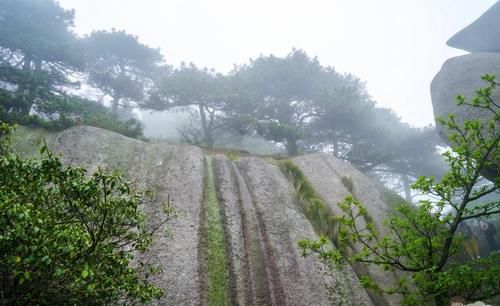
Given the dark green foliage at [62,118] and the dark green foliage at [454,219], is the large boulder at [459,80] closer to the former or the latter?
the dark green foliage at [454,219]

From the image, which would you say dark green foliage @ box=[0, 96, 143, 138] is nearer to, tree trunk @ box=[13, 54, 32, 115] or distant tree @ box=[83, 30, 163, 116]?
tree trunk @ box=[13, 54, 32, 115]

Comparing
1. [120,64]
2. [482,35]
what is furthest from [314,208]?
[120,64]

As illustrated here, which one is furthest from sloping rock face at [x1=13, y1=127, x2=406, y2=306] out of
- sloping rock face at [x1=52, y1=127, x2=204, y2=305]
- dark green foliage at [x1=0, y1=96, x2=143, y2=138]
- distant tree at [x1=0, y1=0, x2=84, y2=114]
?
distant tree at [x1=0, y1=0, x2=84, y2=114]

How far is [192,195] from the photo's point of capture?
12.4m

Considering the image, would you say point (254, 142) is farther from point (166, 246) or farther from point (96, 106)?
point (166, 246)

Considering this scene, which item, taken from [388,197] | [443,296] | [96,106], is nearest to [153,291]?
[443,296]

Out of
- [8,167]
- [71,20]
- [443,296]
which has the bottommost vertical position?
[443,296]

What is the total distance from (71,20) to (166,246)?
30.8m

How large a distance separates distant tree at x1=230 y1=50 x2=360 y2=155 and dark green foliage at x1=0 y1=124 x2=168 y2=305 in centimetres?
2000

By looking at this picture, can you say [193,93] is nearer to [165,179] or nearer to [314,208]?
[165,179]

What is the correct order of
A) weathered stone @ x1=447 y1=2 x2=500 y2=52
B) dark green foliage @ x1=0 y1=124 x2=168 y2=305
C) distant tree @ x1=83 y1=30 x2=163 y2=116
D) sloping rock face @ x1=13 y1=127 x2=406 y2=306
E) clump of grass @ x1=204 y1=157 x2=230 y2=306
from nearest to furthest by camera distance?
dark green foliage @ x1=0 y1=124 x2=168 y2=305, clump of grass @ x1=204 y1=157 x2=230 y2=306, sloping rock face @ x1=13 y1=127 x2=406 y2=306, weathered stone @ x1=447 y1=2 x2=500 y2=52, distant tree @ x1=83 y1=30 x2=163 y2=116

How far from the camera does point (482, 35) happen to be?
25.1 m

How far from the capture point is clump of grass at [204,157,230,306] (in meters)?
8.71

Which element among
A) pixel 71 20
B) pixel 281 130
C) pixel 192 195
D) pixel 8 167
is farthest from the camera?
pixel 71 20
